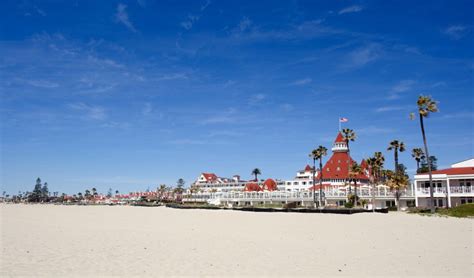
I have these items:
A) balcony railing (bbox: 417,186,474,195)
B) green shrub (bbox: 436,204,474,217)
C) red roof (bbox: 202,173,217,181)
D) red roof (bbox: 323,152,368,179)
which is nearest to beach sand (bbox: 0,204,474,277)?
green shrub (bbox: 436,204,474,217)

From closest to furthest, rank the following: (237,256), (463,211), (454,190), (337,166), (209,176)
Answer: (237,256) → (463,211) → (454,190) → (337,166) → (209,176)

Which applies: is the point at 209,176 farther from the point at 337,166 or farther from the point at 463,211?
the point at 463,211

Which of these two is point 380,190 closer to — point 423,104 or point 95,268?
point 423,104

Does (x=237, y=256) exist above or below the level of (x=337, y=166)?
below

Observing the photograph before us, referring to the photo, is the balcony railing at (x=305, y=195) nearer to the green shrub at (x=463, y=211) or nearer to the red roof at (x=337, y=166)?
the red roof at (x=337, y=166)

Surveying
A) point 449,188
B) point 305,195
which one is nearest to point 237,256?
point 449,188

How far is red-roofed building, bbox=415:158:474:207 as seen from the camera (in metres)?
57.8

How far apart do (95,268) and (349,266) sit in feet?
24.8

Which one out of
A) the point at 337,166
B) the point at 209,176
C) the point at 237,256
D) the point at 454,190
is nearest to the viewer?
the point at 237,256

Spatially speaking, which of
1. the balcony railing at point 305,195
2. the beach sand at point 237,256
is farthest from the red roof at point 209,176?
the beach sand at point 237,256

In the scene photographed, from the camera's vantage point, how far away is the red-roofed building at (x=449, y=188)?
5775cm

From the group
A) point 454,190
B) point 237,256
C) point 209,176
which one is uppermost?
point 209,176

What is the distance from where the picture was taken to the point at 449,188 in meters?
58.5

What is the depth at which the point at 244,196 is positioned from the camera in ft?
320
